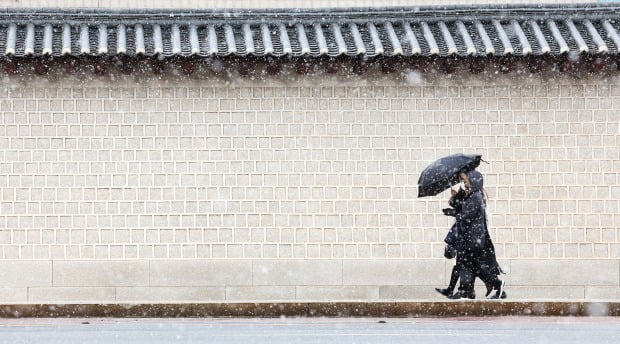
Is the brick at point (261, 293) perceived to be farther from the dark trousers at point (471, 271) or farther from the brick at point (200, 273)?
the dark trousers at point (471, 271)

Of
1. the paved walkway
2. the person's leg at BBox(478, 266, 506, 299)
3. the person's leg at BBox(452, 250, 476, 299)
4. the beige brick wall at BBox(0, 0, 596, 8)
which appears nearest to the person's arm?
the person's leg at BBox(452, 250, 476, 299)

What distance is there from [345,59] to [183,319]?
4.63 meters

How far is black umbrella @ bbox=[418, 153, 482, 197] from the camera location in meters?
15.9

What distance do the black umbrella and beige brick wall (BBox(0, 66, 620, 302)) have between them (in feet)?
4.23

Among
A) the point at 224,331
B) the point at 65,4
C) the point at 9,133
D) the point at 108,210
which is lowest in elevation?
the point at 224,331

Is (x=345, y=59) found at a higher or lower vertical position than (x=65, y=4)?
lower

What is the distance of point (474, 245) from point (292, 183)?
9.91 ft

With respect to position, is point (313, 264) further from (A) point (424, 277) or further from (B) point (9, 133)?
(B) point (9, 133)

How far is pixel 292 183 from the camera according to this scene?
17.4m

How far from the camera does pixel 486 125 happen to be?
57.6ft

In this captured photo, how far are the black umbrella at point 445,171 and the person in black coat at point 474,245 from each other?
13 centimetres

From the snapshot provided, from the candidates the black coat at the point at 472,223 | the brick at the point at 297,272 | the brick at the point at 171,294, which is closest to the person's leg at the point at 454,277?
the black coat at the point at 472,223

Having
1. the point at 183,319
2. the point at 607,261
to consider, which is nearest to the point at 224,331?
the point at 183,319

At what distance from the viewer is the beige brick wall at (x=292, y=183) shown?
17172 millimetres
